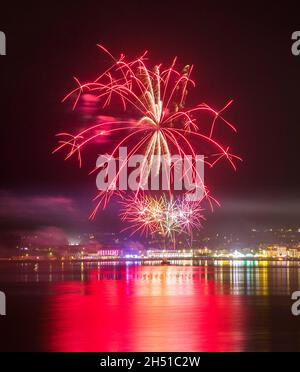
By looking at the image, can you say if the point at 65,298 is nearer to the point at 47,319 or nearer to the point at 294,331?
the point at 47,319

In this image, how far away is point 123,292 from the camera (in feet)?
151

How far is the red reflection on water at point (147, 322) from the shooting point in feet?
74.4

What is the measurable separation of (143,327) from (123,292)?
62.6 feet

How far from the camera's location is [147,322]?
1122 inches

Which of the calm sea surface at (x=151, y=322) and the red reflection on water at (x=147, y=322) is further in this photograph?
the calm sea surface at (x=151, y=322)

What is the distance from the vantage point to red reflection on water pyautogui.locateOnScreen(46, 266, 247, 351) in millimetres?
22672

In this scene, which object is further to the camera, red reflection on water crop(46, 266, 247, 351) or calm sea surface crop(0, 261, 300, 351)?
calm sea surface crop(0, 261, 300, 351)
